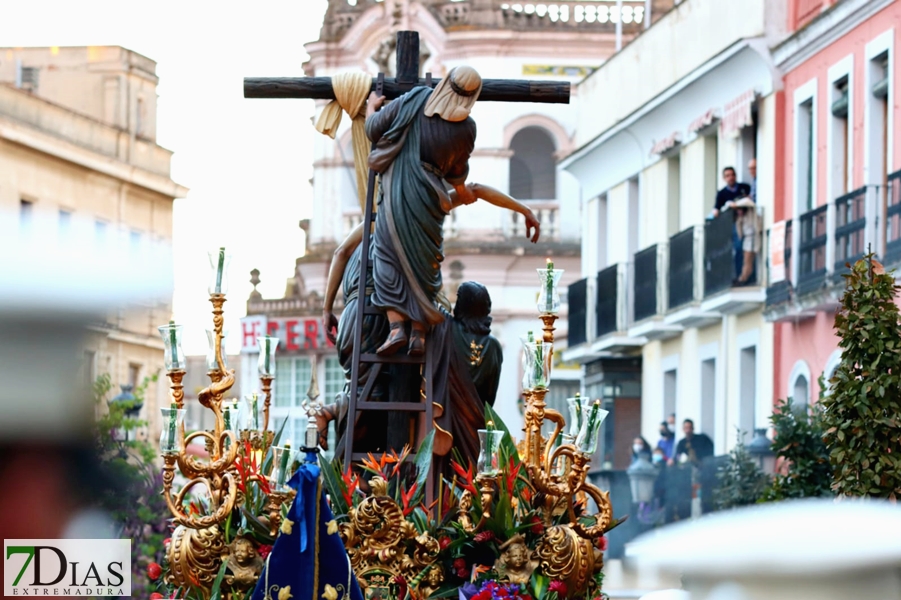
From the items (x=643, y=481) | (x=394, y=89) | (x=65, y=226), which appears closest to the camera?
(x=65, y=226)

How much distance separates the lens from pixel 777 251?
28812mm

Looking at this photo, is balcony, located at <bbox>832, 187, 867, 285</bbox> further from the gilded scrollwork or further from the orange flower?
the gilded scrollwork

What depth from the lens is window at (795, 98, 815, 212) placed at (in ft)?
94.5

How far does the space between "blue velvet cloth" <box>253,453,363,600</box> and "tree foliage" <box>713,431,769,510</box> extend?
1602cm

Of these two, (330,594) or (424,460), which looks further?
(424,460)

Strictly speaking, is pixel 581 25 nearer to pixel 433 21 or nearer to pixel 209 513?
pixel 433 21

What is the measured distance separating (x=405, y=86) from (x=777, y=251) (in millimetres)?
18520

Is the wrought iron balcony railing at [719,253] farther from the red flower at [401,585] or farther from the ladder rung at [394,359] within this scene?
the red flower at [401,585]

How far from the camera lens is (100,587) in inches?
334

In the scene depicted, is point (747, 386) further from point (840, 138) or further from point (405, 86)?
point (405, 86)

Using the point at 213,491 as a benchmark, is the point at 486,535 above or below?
below

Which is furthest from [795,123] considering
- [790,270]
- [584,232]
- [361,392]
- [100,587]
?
[100,587]

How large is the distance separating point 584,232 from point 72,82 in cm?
1479

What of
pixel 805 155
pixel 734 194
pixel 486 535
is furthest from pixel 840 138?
pixel 486 535
